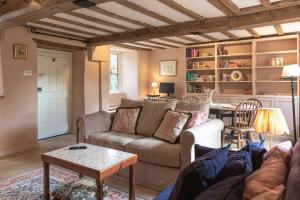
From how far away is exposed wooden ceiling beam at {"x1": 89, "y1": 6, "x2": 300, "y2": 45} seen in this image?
333 cm

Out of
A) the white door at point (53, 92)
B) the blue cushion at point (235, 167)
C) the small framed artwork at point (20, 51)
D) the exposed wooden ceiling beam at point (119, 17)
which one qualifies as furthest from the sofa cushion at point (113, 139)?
the white door at point (53, 92)

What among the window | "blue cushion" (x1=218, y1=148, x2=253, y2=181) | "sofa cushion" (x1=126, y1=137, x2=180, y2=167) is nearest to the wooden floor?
"sofa cushion" (x1=126, y1=137, x2=180, y2=167)

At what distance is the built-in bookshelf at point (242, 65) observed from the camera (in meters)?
5.54

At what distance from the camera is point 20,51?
4.34 m

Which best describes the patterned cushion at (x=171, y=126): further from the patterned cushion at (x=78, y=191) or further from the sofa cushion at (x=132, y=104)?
the patterned cushion at (x=78, y=191)

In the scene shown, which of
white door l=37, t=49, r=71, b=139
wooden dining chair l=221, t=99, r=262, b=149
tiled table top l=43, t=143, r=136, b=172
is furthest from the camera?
white door l=37, t=49, r=71, b=139

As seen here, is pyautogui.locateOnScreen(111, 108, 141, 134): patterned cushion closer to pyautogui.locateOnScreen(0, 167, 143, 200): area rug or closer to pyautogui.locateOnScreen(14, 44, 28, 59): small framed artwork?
pyautogui.locateOnScreen(0, 167, 143, 200): area rug

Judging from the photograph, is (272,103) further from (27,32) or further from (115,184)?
(27,32)

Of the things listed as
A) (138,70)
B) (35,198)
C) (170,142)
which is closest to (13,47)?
(35,198)

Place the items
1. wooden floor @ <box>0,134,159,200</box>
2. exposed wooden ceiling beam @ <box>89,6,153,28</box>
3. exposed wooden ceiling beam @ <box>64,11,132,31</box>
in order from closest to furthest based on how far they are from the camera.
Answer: wooden floor @ <box>0,134,159,200</box>, exposed wooden ceiling beam @ <box>89,6,153,28</box>, exposed wooden ceiling beam @ <box>64,11,132,31</box>

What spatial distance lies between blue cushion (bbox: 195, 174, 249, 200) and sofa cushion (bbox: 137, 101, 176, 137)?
231cm

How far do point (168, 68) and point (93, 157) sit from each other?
5096 millimetres

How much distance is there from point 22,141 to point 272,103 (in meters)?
5.11

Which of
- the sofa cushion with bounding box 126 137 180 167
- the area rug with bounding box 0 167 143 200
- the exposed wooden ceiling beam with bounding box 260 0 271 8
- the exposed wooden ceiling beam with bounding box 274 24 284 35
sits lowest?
the area rug with bounding box 0 167 143 200
